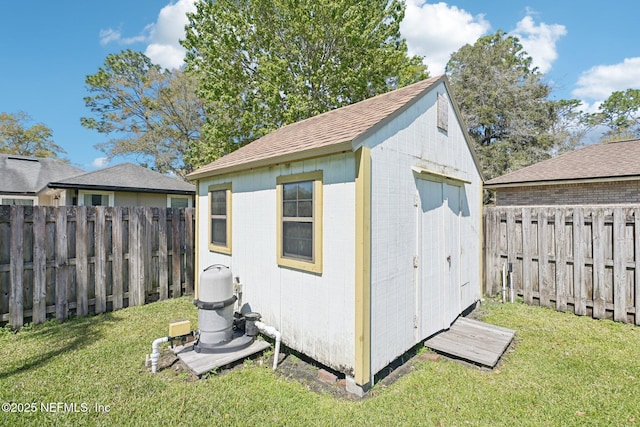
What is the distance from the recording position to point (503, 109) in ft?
63.7

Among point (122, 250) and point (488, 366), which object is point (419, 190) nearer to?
point (488, 366)

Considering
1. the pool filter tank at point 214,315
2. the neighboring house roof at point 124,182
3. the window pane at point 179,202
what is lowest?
the pool filter tank at point 214,315

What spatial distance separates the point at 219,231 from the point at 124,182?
8.62 m

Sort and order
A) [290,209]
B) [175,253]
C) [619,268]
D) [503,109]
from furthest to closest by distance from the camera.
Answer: [503,109], [175,253], [619,268], [290,209]

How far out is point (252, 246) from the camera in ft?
15.5

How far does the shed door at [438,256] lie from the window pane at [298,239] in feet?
4.99

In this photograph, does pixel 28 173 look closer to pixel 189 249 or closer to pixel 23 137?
pixel 23 137

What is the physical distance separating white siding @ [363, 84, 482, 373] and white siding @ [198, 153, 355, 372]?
30cm

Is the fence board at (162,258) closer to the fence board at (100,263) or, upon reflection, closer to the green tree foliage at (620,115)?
the fence board at (100,263)

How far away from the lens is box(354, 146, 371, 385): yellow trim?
3.09 meters

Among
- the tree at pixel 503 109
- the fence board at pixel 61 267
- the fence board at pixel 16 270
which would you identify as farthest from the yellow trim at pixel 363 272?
the tree at pixel 503 109

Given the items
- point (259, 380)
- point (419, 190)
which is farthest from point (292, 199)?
Result: point (259, 380)

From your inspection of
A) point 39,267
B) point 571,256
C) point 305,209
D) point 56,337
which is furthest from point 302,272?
point 571,256

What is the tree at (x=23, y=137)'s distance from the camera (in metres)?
25.0
